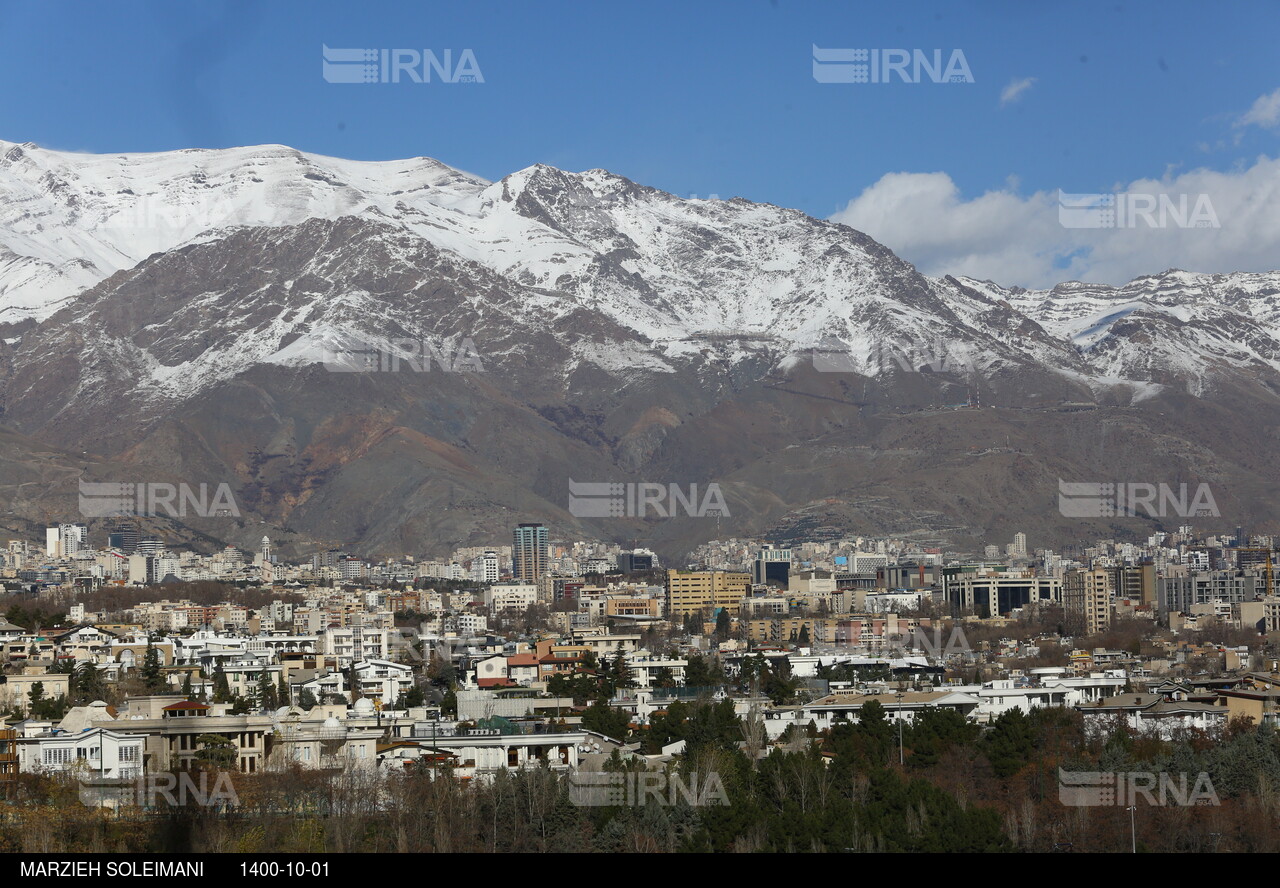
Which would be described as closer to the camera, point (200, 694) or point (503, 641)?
point (200, 694)

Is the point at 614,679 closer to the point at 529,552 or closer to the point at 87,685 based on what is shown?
the point at 87,685

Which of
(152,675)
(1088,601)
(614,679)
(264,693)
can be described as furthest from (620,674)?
(1088,601)

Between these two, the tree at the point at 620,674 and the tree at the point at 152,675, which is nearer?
the tree at the point at 152,675

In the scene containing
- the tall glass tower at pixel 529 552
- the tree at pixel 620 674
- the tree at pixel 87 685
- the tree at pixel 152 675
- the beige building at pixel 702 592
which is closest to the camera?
the tree at pixel 87 685

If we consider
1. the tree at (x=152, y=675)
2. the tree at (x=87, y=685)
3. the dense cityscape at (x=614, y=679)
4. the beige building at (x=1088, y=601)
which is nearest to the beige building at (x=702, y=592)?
the dense cityscape at (x=614, y=679)

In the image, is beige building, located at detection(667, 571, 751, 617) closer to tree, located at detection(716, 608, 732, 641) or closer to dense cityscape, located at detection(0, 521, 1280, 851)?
dense cityscape, located at detection(0, 521, 1280, 851)

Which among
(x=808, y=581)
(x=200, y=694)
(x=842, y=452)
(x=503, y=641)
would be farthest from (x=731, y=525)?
(x=200, y=694)

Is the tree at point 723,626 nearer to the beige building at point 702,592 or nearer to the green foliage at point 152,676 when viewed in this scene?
the beige building at point 702,592

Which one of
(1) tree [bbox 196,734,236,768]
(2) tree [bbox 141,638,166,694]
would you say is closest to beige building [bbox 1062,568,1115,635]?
(2) tree [bbox 141,638,166,694]

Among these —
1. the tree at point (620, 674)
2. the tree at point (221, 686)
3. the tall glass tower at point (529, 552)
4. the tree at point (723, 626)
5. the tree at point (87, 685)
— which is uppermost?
the tall glass tower at point (529, 552)

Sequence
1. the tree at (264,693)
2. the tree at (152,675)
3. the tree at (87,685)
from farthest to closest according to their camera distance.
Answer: the tree at (152,675), the tree at (87,685), the tree at (264,693)

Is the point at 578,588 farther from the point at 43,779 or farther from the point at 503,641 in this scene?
the point at 43,779
